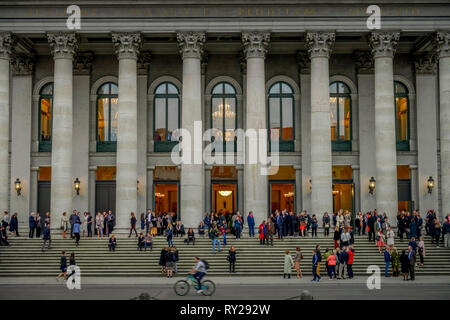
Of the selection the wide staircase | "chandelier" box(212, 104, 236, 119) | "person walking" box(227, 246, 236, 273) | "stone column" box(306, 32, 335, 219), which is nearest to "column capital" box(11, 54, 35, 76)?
the wide staircase

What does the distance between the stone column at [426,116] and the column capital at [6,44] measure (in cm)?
2645

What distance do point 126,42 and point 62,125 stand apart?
6281 mm

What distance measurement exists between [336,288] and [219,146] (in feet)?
60.3

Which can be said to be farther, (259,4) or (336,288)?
(259,4)

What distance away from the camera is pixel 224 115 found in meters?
42.8

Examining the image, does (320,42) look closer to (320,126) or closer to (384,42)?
(384,42)

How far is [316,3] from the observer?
37.0 meters

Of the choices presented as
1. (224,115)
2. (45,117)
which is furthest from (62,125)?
(224,115)

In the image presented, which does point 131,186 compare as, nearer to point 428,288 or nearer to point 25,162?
point 25,162

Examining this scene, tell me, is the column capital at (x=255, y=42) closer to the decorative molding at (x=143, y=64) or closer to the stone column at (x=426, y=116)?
the decorative molding at (x=143, y=64)

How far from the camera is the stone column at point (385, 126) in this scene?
1443 inches
